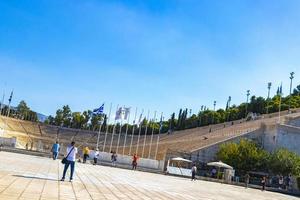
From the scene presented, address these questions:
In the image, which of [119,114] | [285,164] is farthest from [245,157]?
[119,114]

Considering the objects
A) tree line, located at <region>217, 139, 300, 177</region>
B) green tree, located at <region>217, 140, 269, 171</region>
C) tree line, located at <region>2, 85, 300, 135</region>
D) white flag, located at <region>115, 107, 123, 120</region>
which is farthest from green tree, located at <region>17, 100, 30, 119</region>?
green tree, located at <region>217, 140, 269, 171</region>

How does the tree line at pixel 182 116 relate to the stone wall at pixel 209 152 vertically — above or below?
above

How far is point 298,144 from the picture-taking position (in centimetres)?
5812

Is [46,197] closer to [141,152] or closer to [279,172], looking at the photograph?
[279,172]

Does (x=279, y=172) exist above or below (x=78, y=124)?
below

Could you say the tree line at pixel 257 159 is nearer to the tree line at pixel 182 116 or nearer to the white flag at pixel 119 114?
the white flag at pixel 119 114

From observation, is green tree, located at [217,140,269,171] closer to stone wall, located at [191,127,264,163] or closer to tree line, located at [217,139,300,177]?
tree line, located at [217,139,300,177]

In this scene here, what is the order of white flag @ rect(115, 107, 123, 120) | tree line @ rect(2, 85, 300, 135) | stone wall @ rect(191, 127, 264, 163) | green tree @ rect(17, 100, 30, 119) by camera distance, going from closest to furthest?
stone wall @ rect(191, 127, 264, 163), white flag @ rect(115, 107, 123, 120), tree line @ rect(2, 85, 300, 135), green tree @ rect(17, 100, 30, 119)

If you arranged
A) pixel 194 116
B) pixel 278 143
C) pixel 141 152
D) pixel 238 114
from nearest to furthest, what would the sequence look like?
pixel 278 143 < pixel 141 152 < pixel 238 114 < pixel 194 116

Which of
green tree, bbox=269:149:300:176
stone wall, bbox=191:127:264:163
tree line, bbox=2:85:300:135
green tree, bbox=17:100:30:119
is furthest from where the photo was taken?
green tree, bbox=17:100:30:119

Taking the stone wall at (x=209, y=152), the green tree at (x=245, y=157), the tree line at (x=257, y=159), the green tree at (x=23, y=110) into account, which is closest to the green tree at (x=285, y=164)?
the tree line at (x=257, y=159)

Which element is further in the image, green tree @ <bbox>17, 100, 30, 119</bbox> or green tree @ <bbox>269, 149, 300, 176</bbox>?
green tree @ <bbox>17, 100, 30, 119</bbox>

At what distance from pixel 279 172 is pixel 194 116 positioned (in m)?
68.5

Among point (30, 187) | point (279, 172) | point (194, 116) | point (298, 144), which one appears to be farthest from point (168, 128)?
point (30, 187)
